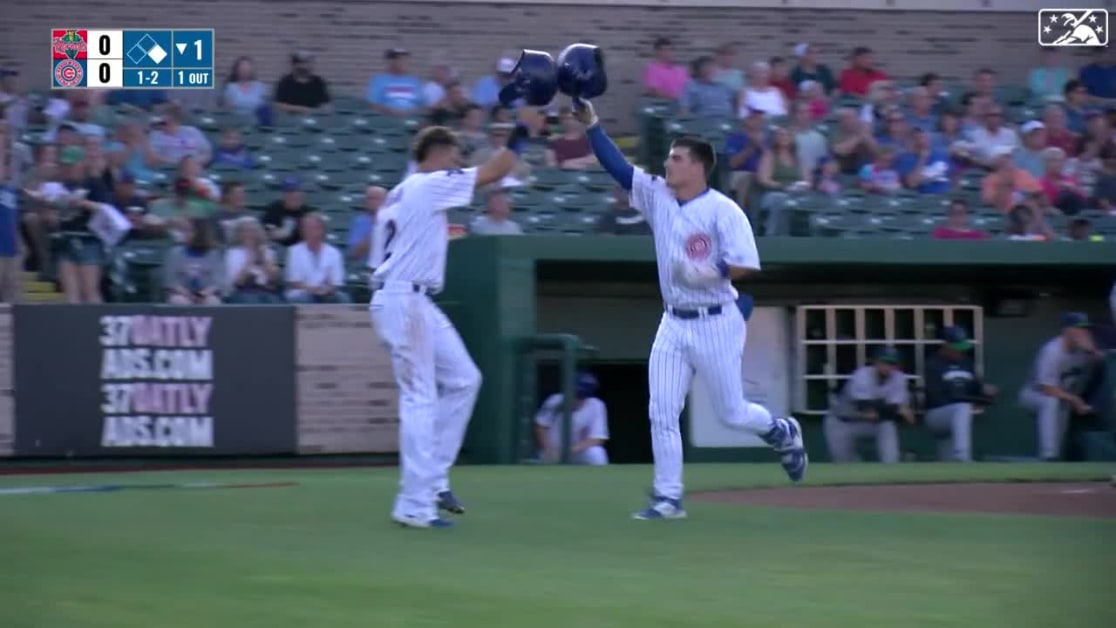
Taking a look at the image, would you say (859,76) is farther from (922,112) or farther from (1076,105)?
(1076,105)

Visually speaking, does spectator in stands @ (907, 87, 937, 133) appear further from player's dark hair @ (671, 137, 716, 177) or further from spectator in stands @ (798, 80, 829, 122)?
player's dark hair @ (671, 137, 716, 177)

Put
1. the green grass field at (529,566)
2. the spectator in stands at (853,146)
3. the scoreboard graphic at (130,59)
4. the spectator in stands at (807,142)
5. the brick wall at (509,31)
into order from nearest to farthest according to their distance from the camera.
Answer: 1. the green grass field at (529,566)
2. the spectator in stands at (807,142)
3. the spectator in stands at (853,146)
4. the scoreboard graphic at (130,59)
5. the brick wall at (509,31)

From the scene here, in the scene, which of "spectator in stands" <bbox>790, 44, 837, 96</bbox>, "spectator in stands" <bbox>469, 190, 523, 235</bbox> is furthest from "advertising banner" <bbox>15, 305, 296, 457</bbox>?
"spectator in stands" <bbox>790, 44, 837, 96</bbox>

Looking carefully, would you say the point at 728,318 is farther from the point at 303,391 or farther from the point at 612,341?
the point at 612,341

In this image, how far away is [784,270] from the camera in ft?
51.9

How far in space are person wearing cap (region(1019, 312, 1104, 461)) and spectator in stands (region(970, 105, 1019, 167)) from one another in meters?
2.75

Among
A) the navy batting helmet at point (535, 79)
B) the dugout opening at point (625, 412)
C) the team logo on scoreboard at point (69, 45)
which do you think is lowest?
the dugout opening at point (625, 412)

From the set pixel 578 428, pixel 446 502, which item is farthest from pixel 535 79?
pixel 578 428

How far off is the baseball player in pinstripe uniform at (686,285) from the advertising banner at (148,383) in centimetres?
642

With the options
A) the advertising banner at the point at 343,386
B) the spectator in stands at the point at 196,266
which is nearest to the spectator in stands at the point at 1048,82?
the advertising banner at the point at 343,386

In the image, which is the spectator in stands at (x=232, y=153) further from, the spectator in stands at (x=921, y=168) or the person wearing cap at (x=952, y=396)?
the person wearing cap at (x=952, y=396)

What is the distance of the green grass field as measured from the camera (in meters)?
4.69

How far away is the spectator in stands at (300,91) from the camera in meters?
17.2

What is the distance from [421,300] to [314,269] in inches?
273
